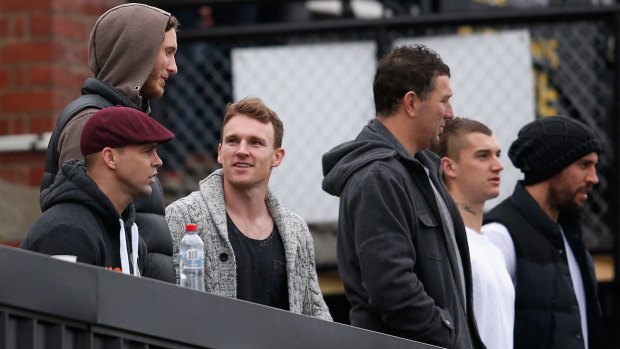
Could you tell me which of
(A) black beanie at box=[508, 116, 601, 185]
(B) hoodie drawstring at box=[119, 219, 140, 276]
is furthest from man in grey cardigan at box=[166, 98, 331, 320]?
(A) black beanie at box=[508, 116, 601, 185]

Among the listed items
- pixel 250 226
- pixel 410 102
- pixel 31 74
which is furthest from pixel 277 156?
pixel 31 74

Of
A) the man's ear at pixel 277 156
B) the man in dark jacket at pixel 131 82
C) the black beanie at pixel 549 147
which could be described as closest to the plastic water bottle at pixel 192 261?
the man in dark jacket at pixel 131 82

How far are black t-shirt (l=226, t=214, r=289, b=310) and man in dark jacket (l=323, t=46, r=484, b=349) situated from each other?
33 centimetres

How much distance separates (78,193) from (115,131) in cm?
24

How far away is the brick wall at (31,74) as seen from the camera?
862 centimetres

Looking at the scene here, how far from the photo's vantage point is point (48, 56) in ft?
28.4

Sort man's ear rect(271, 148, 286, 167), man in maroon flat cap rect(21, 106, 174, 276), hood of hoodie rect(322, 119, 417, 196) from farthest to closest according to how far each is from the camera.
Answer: man's ear rect(271, 148, 286, 167) < hood of hoodie rect(322, 119, 417, 196) < man in maroon flat cap rect(21, 106, 174, 276)

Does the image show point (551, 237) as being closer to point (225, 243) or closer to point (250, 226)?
point (250, 226)

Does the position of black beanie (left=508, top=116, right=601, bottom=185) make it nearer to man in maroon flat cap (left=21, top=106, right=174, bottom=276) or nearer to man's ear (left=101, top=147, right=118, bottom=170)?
man in maroon flat cap (left=21, top=106, right=174, bottom=276)

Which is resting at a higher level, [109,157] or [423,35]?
[423,35]

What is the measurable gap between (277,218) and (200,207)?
1.07ft

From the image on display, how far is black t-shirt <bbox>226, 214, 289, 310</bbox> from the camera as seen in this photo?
5.91 meters

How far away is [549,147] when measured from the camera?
Answer: 728 centimetres

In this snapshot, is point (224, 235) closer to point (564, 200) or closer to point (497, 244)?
point (497, 244)
